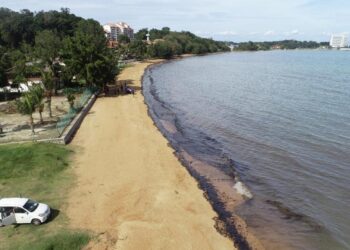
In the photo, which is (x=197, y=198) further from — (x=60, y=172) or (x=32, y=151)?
(x=32, y=151)

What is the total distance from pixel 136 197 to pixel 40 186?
22.4 feet

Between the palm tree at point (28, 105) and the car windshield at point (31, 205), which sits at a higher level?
the palm tree at point (28, 105)

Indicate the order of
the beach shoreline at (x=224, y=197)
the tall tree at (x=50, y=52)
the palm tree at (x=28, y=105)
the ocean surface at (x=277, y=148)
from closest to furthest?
the beach shoreline at (x=224, y=197) → the ocean surface at (x=277, y=148) → the palm tree at (x=28, y=105) → the tall tree at (x=50, y=52)

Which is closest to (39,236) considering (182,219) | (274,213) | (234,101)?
(182,219)

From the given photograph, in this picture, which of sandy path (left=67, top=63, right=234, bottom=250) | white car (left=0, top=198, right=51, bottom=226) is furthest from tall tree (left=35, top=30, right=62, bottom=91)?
white car (left=0, top=198, right=51, bottom=226)

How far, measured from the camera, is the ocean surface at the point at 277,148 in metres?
24.1

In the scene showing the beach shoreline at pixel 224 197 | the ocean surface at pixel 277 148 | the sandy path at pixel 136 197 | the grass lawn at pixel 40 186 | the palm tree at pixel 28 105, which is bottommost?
the ocean surface at pixel 277 148

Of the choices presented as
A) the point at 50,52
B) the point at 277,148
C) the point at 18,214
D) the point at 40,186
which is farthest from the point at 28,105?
the point at 277,148

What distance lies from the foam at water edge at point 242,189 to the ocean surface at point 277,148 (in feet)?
1.04

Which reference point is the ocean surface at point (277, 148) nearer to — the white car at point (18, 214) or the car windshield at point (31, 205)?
the white car at point (18, 214)

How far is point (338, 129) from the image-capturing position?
43125mm

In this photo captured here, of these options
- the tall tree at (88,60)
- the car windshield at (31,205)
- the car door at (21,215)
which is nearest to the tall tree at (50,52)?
the tall tree at (88,60)

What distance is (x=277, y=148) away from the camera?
37438 mm

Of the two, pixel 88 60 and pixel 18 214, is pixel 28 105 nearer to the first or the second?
pixel 18 214
